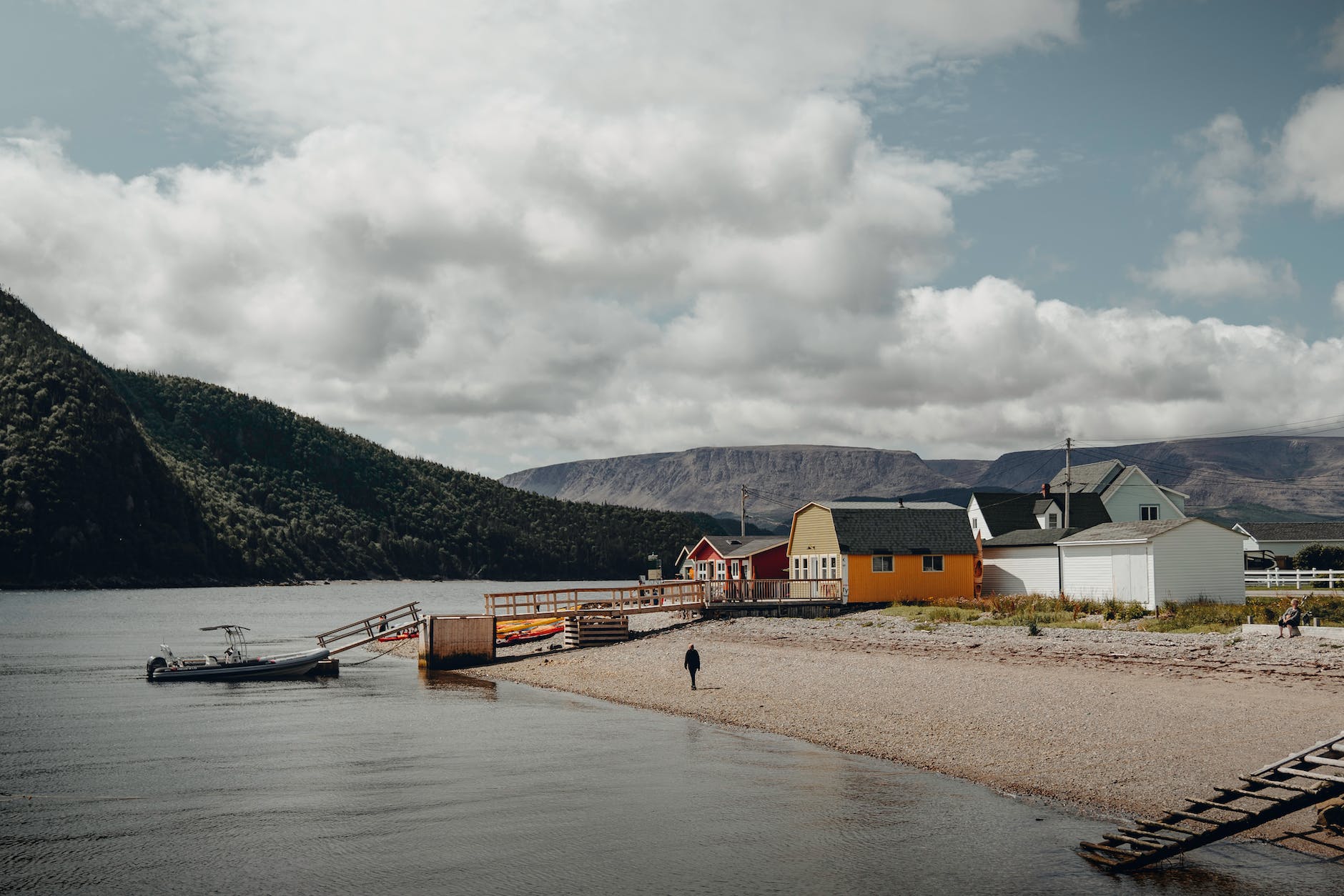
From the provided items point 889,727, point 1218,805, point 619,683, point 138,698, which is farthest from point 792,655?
point 1218,805

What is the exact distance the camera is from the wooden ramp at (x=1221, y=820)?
14.1 meters

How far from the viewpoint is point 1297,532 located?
95.7m

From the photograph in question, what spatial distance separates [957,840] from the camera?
53.4ft

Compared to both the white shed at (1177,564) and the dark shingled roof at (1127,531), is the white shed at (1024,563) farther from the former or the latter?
the white shed at (1177,564)

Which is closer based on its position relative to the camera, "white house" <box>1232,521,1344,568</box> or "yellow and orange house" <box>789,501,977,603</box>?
"yellow and orange house" <box>789,501,977,603</box>

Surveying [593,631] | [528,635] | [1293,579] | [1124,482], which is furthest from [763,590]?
[1293,579]

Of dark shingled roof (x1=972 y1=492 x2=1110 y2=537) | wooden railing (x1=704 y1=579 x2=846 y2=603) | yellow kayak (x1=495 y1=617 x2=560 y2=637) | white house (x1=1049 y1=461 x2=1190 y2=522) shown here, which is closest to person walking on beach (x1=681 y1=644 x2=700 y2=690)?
yellow kayak (x1=495 y1=617 x2=560 y2=637)

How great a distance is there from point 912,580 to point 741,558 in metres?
15.4

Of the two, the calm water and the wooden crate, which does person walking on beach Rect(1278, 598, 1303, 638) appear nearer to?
the calm water

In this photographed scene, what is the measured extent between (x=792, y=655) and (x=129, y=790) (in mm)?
24888

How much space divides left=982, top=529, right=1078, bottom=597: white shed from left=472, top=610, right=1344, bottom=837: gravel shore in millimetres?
12974

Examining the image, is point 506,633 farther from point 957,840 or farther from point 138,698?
point 957,840

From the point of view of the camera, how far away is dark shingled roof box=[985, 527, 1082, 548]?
57.0 meters

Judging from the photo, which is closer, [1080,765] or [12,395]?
[1080,765]
